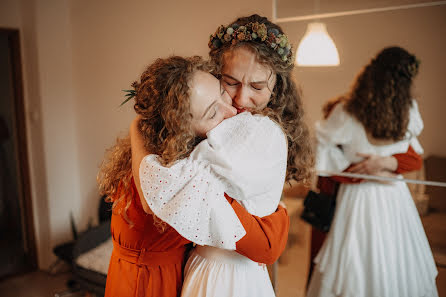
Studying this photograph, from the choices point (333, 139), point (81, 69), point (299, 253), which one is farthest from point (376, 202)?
point (81, 69)

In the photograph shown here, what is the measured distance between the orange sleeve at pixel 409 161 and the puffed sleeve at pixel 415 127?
0.8 inches

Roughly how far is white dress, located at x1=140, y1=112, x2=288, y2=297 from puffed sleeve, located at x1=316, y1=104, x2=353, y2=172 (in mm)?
645

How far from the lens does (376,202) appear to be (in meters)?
1.59

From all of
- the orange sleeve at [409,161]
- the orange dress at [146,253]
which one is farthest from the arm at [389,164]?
the orange dress at [146,253]

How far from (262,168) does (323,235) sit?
38.2 inches

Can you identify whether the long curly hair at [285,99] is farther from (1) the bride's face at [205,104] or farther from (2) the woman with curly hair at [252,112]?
(1) the bride's face at [205,104]

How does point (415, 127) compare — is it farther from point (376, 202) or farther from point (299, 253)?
point (299, 253)

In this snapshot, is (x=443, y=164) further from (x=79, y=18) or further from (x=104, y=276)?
(x=79, y=18)

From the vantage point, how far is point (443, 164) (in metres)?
1.42

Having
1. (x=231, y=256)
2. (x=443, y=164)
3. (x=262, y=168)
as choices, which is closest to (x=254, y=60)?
(x=262, y=168)

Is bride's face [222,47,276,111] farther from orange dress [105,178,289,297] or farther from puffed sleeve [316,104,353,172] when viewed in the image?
puffed sleeve [316,104,353,172]

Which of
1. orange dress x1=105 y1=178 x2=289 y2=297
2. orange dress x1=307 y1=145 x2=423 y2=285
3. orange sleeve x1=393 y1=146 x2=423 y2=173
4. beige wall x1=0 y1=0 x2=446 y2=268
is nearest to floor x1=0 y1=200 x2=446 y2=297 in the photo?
orange dress x1=307 y1=145 x2=423 y2=285

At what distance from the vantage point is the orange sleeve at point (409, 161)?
146 cm

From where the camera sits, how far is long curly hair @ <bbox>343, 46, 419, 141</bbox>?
1430 millimetres
